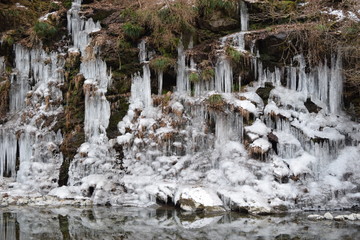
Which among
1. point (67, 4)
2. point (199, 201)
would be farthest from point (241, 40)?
point (67, 4)

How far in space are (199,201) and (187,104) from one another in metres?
3.52

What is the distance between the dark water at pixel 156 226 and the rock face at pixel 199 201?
33 cm

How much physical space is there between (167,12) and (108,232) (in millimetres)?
7836

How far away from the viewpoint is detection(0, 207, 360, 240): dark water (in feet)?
20.0

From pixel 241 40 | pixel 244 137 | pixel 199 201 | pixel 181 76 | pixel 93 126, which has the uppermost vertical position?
pixel 241 40

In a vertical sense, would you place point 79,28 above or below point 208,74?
above

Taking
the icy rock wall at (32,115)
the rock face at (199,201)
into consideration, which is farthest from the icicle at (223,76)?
the icy rock wall at (32,115)

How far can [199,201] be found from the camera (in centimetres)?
803

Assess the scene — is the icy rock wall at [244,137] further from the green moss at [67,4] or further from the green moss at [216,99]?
the green moss at [67,4]

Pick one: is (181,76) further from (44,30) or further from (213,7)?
(44,30)

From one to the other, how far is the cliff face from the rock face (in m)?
0.05

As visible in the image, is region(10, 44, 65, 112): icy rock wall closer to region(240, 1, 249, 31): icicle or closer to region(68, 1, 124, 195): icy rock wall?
region(68, 1, 124, 195): icy rock wall

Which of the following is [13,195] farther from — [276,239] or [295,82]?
[295,82]

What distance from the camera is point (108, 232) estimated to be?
642cm
